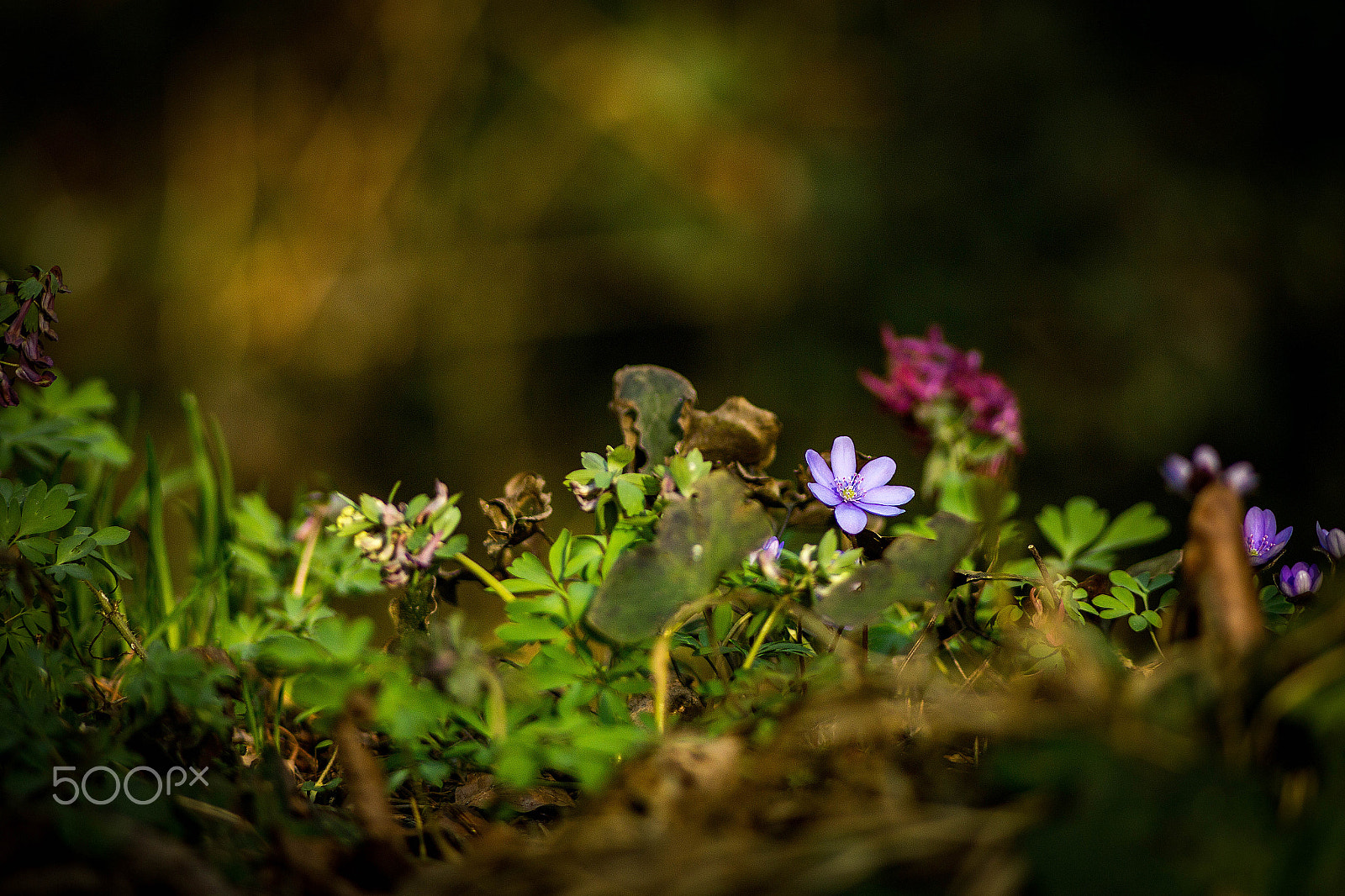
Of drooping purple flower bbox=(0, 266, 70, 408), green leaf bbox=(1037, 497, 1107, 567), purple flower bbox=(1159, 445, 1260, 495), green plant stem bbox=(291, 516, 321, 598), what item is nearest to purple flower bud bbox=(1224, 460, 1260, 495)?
purple flower bbox=(1159, 445, 1260, 495)

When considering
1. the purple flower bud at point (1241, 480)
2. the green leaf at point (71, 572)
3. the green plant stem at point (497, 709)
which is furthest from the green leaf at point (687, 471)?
the green leaf at point (71, 572)

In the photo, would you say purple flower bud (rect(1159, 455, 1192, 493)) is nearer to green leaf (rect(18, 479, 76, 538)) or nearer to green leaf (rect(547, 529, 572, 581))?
green leaf (rect(547, 529, 572, 581))

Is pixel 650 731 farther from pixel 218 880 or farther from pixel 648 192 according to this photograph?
pixel 648 192

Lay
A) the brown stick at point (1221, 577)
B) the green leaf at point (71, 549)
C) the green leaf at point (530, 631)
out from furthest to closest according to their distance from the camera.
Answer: the green leaf at point (71, 549) < the green leaf at point (530, 631) < the brown stick at point (1221, 577)

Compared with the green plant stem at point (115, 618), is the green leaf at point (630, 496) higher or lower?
higher

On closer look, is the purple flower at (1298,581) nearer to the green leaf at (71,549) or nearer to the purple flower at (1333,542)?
the purple flower at (1333,542)
